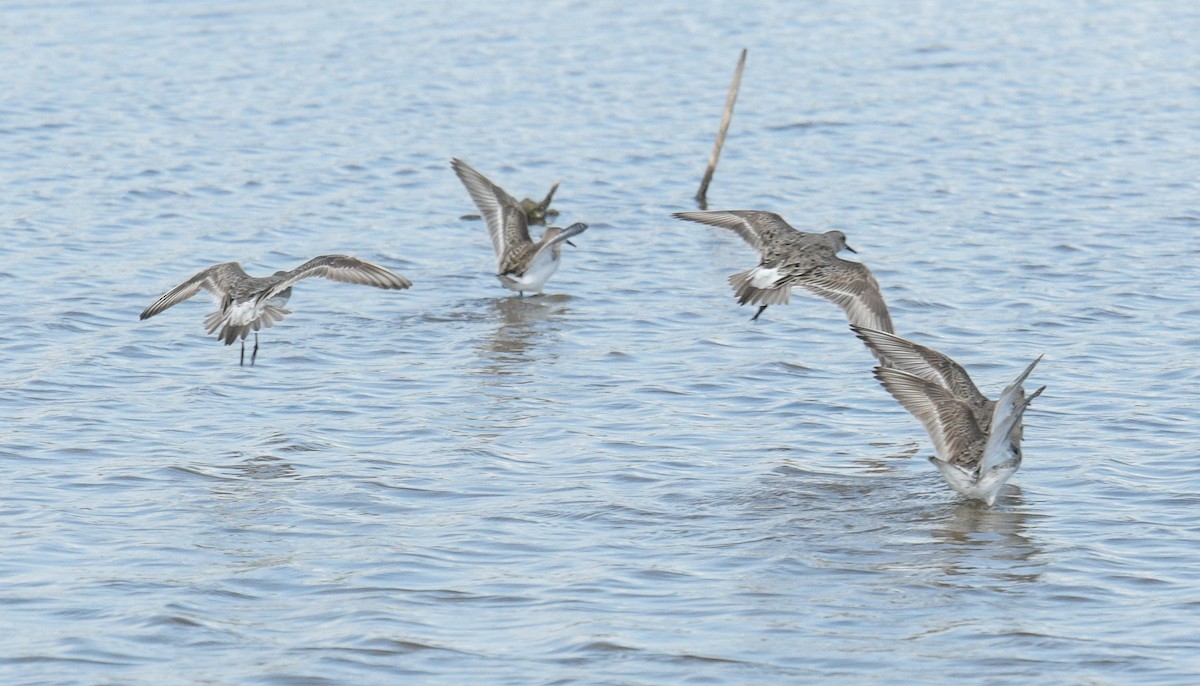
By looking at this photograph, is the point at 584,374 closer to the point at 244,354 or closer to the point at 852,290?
the point at 852,290

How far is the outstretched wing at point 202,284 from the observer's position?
457 inches

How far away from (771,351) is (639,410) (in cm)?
190

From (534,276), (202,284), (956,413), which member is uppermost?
(956,413)

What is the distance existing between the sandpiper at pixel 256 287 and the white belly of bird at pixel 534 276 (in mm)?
2660

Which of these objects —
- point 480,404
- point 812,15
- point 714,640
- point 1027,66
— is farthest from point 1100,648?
point 812,15

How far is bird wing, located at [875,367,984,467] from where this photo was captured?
30.7ft

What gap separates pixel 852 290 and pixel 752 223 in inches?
66.3

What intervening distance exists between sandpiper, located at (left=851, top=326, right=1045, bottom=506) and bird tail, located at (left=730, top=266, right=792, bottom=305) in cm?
134

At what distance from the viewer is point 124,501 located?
9.05 m

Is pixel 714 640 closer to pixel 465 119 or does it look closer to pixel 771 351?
pixel 771 351

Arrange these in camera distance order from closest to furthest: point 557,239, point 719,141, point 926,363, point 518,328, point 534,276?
point 926,363
point 518,328
point 557,239
point 534,276
point 719,141

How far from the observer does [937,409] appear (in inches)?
373

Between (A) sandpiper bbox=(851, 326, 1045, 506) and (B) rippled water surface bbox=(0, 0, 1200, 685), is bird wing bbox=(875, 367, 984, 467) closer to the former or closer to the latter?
(A) sandpiper bbox=(851, 326, 1045, 506)

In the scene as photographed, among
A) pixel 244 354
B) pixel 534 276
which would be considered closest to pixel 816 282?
pixel 534 276
